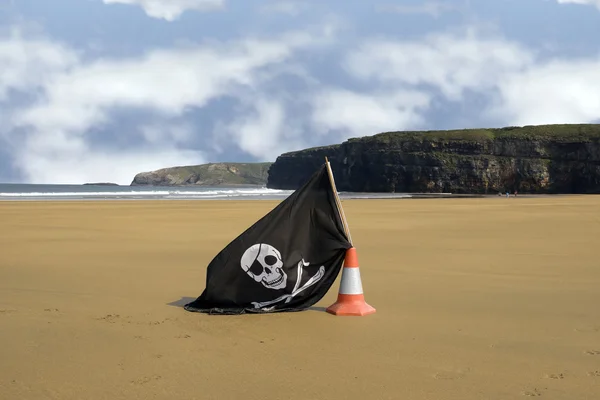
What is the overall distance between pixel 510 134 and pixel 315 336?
13366 centimetres

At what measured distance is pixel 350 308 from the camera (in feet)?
22.1

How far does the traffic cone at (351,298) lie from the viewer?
6.73 m

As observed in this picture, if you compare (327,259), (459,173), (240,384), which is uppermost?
(459,173)

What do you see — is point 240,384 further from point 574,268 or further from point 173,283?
point 574,268

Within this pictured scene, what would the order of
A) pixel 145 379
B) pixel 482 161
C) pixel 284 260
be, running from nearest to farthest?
pixel 145 379 < pixel 284 260 < pixel 482 161

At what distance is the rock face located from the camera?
387ft

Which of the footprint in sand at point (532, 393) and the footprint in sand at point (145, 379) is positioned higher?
the footprint in sand at point (145, 379)

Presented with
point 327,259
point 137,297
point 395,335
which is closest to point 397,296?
point 327,259

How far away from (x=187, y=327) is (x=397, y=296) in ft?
10.2

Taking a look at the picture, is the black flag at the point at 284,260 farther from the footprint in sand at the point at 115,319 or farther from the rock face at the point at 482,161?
the rock face at the point at 482,161

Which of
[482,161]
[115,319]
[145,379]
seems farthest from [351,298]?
[482,161]

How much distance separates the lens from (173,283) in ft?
29.8

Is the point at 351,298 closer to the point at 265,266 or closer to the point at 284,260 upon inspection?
the point at 284,260

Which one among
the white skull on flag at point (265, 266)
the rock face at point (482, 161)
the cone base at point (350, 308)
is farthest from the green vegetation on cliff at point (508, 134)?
the white skull on flag at point (265, 266)
